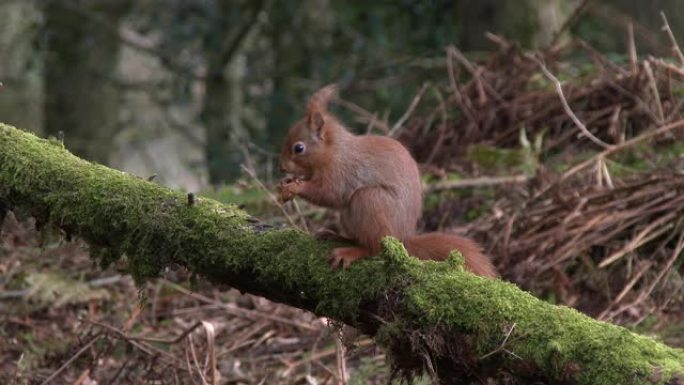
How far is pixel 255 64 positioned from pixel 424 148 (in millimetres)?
4580

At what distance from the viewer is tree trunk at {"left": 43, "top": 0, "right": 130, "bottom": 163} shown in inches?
440

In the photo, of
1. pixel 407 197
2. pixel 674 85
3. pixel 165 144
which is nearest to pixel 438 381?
pixel 407 197

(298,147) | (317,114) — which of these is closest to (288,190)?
(298,147)

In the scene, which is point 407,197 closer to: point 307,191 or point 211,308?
point 307,191

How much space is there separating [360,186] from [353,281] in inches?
24.3

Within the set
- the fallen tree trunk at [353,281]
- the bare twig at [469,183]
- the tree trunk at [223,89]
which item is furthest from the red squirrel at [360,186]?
the tree trunk at [223,89]

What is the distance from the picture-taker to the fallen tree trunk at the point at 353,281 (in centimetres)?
256

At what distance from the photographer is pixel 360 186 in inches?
136

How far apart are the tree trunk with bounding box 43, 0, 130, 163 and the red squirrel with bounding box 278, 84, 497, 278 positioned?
7.52m

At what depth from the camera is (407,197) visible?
3393 millimetres

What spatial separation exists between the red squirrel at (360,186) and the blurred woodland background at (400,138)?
→ 65cm

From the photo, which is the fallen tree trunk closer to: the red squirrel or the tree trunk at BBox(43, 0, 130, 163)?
the red squirrel

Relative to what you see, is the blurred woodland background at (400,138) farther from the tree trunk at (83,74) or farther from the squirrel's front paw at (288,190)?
the squirrel's front paw at (288,190)

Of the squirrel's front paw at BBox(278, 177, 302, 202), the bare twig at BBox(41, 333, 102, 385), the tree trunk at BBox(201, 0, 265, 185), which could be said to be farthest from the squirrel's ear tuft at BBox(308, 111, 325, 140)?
the tree trunk at BBox(201, 0, 265, 185)
